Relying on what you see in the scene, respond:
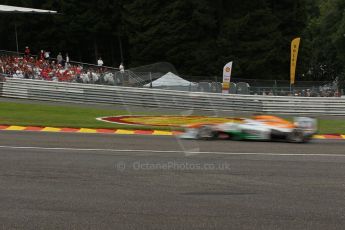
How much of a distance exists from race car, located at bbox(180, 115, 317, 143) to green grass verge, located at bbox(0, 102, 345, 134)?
11.2ft

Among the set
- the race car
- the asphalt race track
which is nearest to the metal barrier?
the race car

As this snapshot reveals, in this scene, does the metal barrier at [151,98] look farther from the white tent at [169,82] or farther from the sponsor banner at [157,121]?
the sponsor banner at [157,121]

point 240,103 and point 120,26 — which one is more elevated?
point 120,26

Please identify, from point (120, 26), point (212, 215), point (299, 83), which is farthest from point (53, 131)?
point (120, 26)

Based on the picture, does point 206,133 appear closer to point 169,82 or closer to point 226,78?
point 169,82

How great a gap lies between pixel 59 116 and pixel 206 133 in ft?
24.5

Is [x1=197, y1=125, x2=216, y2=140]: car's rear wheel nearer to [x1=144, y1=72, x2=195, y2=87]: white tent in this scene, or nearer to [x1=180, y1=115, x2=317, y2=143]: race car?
[x1=180, y1=115, x2=317, y2=143]: race car

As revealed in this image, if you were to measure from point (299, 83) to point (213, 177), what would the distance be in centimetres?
2054

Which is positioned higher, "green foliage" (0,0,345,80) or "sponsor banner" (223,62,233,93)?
"green foliage" (0,0,345,80)

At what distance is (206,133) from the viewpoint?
14.5 m

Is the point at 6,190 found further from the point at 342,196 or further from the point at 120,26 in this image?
the point at 120,26

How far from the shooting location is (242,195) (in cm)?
770

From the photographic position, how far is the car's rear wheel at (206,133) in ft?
47.4

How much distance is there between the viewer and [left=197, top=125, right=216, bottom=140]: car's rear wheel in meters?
14.4
